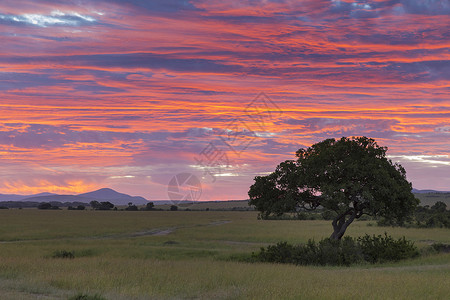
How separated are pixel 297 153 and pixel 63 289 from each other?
22070mm

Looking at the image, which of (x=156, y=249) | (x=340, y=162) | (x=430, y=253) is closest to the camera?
(x=340, y=162)

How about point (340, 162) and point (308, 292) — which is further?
point (340, 162)

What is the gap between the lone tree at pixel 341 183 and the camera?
1277 inches

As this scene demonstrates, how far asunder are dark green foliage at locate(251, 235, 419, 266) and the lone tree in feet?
7.42

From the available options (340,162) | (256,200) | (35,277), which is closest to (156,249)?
(256,200)

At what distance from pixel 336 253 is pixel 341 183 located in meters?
5.02

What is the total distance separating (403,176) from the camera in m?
34.5

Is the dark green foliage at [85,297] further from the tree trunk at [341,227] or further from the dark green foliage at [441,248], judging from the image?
the dark green foliage at [441,248]

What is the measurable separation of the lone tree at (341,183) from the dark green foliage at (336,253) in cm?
226

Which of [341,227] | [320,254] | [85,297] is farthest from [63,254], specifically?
[85,297]

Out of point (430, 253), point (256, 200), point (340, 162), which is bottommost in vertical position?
point (430, 253)

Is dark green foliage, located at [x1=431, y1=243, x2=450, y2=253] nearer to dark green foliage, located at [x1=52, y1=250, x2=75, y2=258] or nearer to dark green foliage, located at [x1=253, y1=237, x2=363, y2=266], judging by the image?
dark green foliage, located at [x1=253, y1=237, x2=363, y2=266]

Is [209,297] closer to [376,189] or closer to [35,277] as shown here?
[35,277]

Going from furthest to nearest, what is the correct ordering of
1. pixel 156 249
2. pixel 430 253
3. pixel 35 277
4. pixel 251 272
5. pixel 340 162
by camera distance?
pixel 156 249, pixel 430 253, pixel 340 162, pixel 251 272, pixel 35 277
